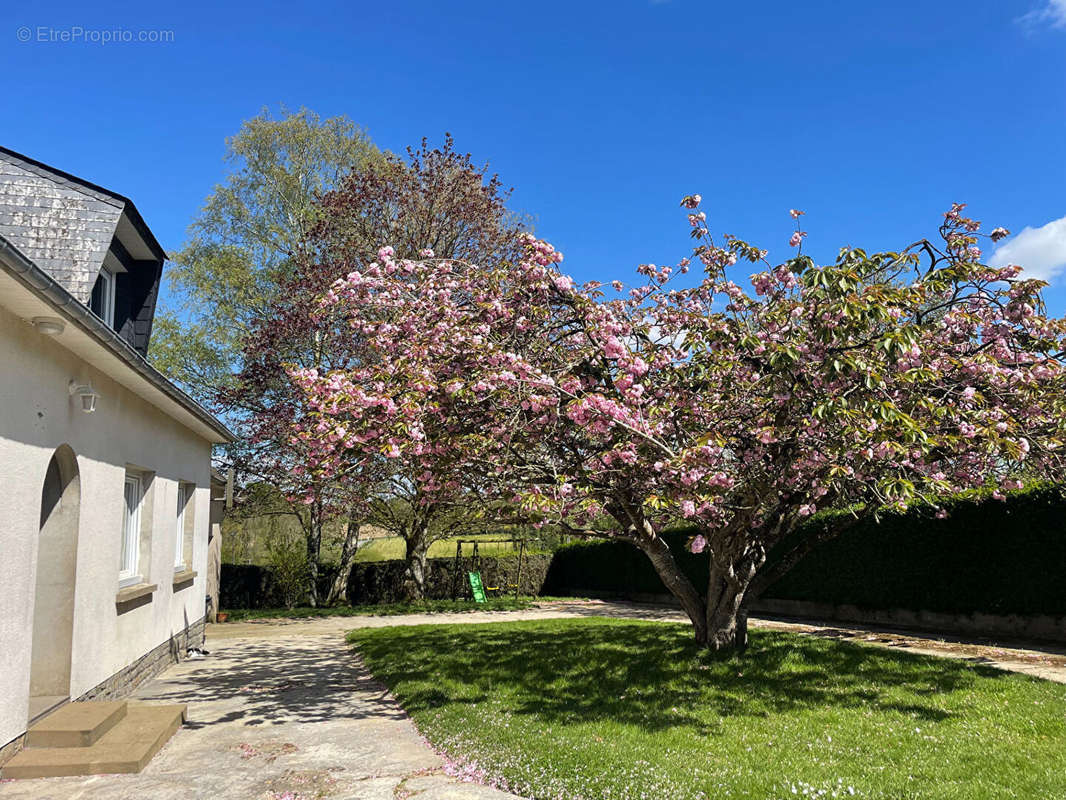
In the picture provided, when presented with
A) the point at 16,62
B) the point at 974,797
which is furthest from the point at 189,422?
the point at 974,797

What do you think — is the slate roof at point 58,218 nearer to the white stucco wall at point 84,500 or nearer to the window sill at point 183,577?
the white stucco wall at point 84,500

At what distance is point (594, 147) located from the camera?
1166 cm

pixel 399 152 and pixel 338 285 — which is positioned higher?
pixel 399 152

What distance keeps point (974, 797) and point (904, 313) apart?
4076 mm

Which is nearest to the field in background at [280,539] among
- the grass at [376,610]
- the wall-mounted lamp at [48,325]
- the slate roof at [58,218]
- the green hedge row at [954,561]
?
the grass at [376,610]

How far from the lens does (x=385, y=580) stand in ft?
73.7

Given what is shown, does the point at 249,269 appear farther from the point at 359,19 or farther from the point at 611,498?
the point at 611,498

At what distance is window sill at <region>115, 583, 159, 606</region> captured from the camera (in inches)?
286

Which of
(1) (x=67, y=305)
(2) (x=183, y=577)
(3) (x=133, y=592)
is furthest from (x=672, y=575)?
(2) (x=183, y=577)

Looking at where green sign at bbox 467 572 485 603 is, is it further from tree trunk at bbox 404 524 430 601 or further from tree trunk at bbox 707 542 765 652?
tree trunk at bbox 707 542 765 652

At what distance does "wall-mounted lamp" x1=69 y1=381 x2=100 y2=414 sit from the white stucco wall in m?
0.07

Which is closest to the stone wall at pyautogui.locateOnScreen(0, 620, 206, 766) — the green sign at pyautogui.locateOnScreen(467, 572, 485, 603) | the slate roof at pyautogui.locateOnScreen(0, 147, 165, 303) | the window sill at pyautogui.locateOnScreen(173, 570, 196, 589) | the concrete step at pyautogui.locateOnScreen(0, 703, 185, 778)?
the concrete step at pyautogui.locateOnScreen(0, 703, 185, 778)

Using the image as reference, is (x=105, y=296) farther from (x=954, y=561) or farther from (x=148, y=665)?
(x=954, y=561)

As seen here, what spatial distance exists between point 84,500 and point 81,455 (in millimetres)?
406
